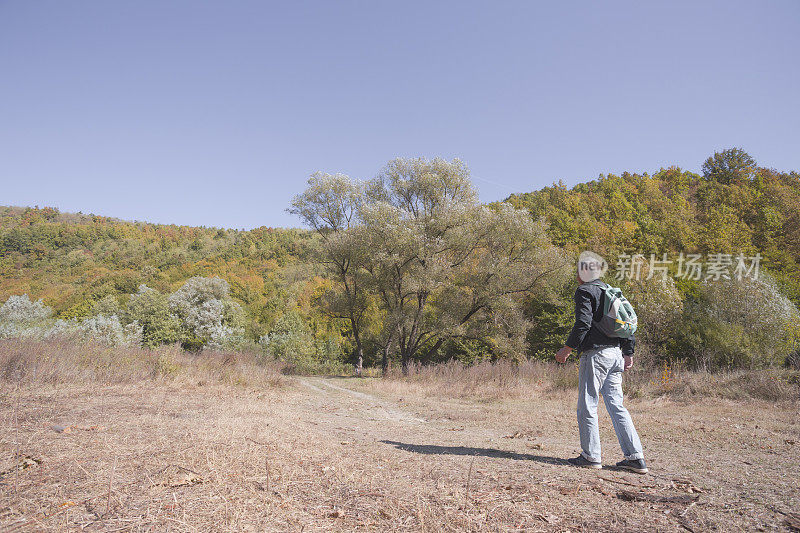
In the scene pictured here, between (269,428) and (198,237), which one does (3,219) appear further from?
(269,428)

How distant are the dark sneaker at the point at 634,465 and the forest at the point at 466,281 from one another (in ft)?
36.5

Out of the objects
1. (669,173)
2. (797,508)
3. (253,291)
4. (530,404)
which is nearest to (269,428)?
(797,508)

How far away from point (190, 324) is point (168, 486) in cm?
4593

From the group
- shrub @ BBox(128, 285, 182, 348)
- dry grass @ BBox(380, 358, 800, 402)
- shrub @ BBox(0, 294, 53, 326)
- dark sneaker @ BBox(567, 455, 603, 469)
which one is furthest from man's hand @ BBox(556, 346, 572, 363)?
shrub @ BBox(0, 294, 53, 326)

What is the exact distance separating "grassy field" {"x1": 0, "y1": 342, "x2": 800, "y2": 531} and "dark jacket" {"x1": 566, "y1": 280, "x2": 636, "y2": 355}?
44.8 inches

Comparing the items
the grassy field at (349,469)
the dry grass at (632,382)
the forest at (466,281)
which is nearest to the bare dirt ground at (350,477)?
the grassy field at (349,469)

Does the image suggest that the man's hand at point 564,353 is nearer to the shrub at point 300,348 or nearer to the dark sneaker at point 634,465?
the dark sneaker at point 634,465

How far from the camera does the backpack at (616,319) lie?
152 inches

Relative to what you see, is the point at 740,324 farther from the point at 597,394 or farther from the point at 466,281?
the point at 597,394

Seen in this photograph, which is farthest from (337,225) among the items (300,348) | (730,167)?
(730,167)

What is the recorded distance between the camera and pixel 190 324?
141 feet

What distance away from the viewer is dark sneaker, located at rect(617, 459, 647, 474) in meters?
3.54

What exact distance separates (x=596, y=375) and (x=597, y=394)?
0.60ft

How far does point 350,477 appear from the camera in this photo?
3.03 meters
